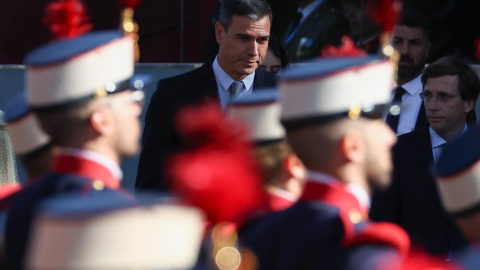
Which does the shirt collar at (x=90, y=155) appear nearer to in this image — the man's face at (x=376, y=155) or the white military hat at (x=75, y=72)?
the white military hat at (x=75, y=72)

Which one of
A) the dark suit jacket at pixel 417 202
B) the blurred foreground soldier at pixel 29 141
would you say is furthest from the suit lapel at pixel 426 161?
the blurred foreground soldier at pixel 29 141

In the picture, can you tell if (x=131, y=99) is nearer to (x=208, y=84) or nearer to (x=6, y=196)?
(x=6, y=196)

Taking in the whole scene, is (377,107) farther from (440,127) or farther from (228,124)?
(440,127)

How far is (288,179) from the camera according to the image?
12.0 ft

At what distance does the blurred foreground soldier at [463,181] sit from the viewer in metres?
3.05

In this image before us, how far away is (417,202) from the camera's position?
5145mm

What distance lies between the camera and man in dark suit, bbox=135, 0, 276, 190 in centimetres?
485

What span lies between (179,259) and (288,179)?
1.44 meters

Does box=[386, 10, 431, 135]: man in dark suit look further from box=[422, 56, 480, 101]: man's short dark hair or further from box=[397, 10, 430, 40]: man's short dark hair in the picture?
box=[422, 56, 480, 101]: man's short dark hair

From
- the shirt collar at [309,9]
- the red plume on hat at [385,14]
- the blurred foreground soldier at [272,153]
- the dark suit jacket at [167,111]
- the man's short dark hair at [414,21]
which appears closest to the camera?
the blurred foreground soldier at [272,153]

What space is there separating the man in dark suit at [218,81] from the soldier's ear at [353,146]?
1.83 m

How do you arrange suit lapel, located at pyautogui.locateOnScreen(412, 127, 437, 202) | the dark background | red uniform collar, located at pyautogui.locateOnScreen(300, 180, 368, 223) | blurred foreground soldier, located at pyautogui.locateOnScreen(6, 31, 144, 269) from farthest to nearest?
the dark background, suit lapel, located at pyautogui.locateOnScreen(412, 127, 437, 202), blurred foreground soldier, located at pyautogui.locateOnScreen(6, 31, 144, 269), red uniform collar, located at pyautogui.locateOnScreen(300, 180, 368, 223)

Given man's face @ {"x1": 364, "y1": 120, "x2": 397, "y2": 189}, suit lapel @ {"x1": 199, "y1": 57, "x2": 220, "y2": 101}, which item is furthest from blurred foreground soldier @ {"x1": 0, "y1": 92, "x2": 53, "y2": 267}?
man's face @ {"x1": 364, "y1": 120, "x2": 397, "y2": 189}

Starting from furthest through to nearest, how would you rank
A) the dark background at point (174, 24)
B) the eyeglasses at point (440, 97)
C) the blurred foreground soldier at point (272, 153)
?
the dark background at point (174, 24) → the eyeglasses at point (440, 97) → the blurred foreground soldier at point (272, 153)
